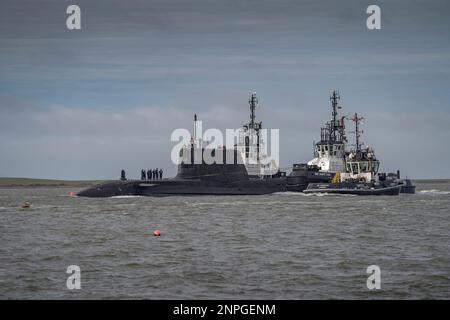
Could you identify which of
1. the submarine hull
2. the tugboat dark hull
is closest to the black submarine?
the submarine hull

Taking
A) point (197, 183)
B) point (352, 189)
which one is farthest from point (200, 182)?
point (352, 189)

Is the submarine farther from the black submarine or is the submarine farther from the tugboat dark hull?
the tugboat dark hull

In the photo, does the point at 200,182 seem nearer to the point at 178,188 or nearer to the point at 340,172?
the point at 178,188

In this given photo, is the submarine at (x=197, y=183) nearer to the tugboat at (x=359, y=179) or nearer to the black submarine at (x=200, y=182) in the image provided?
the black submarine at (x=200, y=182)

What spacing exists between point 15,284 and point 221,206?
1510 inches

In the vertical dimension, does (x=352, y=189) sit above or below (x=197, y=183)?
below

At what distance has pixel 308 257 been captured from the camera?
30500mm

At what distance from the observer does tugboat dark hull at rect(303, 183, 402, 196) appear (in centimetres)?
8100

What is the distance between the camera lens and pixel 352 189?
81.3 metres

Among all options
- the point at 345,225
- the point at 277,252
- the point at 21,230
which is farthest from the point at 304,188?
the point at 277,252

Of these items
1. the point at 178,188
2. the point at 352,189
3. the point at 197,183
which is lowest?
the point at 352,189

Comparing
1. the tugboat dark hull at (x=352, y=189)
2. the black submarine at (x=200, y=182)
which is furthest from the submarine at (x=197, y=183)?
the tugboat dark hull at (x=352, y=189)

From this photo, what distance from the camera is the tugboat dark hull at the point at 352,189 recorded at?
81000 millimetres
